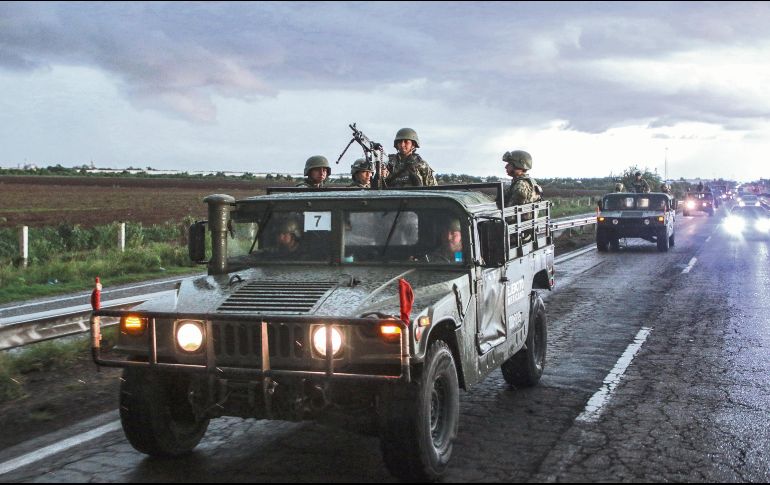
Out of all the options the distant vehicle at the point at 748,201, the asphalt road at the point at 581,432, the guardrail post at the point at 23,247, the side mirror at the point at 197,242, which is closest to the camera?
the asphalt road at the point at 581,432

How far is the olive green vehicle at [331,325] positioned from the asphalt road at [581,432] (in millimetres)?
358

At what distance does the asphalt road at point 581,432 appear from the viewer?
16.2ft

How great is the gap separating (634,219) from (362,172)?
51.9 feet

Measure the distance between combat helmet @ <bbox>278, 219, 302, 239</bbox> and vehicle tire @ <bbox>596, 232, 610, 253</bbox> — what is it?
19.3 m

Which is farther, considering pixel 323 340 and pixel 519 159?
pixel 519 159

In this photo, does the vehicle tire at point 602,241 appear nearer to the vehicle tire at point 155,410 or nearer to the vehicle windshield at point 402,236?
the vehicle windshield at point 402,236

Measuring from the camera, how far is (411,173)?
977cm

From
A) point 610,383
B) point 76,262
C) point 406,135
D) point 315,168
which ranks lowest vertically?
point 610,383

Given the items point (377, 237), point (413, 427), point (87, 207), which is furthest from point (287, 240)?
point (87, 207)

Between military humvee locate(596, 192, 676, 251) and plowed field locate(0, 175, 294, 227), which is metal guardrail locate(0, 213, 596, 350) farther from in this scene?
plowed field locate(0, 175, 294, 227)

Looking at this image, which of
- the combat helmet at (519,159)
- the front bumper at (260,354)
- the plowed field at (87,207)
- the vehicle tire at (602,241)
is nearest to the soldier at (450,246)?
the front bumper at (260,354)

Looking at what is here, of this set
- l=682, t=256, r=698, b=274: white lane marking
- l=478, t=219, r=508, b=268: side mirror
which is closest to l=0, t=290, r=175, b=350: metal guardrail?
l=478, t=219, r=508, b=268: side mirror

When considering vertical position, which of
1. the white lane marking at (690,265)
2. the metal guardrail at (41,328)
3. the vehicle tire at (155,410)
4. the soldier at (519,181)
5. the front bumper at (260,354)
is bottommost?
the white lane marking at (690,265)

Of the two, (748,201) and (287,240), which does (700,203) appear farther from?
(287,240)
